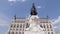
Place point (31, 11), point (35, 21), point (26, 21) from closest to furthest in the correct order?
1. point (35, 21)
2. point (31, 11)
3. point (26, 21)

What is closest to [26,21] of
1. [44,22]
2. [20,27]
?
[20,27]

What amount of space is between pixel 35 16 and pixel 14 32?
11.3 meters

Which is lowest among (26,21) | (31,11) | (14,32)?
(14,32)

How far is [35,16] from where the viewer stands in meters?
45.7

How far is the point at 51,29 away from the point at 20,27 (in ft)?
A: 33.1

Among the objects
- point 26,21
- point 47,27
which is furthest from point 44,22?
point 26,21

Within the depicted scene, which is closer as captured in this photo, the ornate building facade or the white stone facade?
the ornate building facade

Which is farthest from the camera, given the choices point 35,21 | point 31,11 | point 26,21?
point 26,21

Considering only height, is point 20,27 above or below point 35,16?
below

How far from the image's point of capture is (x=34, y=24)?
149 ft

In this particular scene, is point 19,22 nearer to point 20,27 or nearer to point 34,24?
point 20,27

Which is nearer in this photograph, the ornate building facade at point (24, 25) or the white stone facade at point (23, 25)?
the ornate building facade at point (24, 25)

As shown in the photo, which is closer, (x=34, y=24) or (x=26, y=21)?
(x=34, y=24)

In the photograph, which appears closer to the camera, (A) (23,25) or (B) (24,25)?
(B) (24,25)
